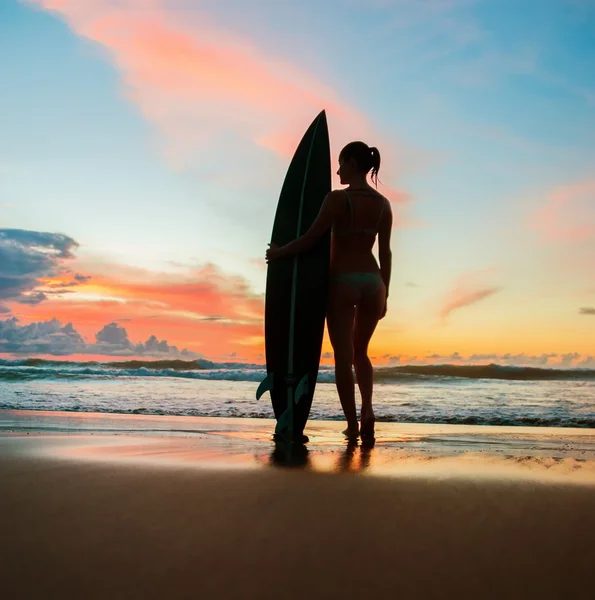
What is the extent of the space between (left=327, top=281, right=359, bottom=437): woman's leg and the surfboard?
9cm

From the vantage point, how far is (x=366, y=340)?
13.1 feet

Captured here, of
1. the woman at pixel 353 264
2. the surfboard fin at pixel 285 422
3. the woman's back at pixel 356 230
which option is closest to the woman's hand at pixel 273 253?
the woman at pixel 353 264

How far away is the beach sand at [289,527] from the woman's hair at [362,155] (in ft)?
6.89

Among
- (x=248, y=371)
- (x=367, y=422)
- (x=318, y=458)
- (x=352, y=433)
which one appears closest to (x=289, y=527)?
(x=318, y=458)

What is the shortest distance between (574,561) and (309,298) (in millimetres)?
2792

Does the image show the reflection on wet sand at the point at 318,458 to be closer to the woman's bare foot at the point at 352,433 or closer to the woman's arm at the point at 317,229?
the woman's bare foot at the point at 352,433

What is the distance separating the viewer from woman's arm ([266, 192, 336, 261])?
12.5ft

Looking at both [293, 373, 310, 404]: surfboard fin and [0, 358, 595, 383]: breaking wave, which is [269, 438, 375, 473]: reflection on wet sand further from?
[0, 358, 595, 383]: breaking wave

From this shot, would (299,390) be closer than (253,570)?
No

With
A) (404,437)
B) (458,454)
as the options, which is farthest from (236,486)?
(404,437)

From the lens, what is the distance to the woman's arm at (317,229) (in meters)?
3.80

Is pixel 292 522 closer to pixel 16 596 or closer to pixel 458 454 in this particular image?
pixel 16 596

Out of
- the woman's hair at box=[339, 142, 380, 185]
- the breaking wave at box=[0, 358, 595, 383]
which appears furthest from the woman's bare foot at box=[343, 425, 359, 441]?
the breaking wave at box=[0, 358, 595, 383]

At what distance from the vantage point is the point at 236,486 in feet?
5.96
